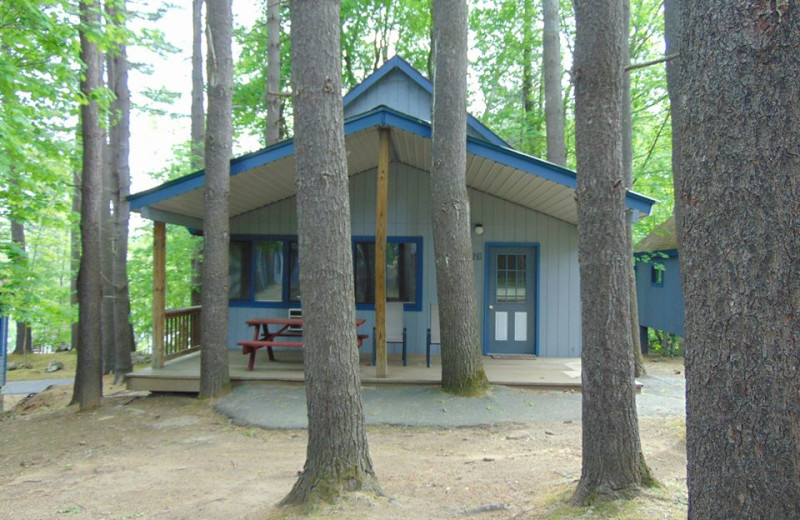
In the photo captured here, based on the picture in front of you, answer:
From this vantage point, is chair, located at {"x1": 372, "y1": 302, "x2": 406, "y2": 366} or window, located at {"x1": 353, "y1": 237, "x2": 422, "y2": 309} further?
window, located at {"x1": 353, "y1": 237, "x2": 422, "y2": 309}

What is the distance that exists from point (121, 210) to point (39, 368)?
302 inches

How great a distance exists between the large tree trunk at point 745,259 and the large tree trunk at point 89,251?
8.24 meters

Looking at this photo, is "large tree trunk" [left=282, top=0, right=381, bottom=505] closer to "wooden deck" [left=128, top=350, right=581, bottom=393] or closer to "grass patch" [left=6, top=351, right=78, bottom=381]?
"wooden deck" [left=128, top=350, right=581, bottom=393]

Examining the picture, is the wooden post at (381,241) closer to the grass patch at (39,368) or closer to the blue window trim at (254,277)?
the blue window trim at (254,277)

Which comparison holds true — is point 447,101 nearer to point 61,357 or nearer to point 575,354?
point 575,354

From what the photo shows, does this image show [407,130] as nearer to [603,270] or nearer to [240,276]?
[240,276]

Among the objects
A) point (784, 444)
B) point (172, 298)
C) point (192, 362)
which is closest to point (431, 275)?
point (192, 362)

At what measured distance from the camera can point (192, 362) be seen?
30.7ft

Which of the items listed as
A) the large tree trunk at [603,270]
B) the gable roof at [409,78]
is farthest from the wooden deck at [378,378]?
the large tree trunk at [603,270]

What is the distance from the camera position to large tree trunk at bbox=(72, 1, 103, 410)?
26.2 ft

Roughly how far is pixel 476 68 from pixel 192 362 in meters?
17.0

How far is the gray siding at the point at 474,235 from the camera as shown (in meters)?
10.1

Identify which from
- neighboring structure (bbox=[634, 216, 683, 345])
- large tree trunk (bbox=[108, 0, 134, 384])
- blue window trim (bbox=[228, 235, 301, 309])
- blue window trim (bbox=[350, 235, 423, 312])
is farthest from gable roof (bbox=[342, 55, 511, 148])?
neighboring structure (bbox=[634, 216, 683, 345])

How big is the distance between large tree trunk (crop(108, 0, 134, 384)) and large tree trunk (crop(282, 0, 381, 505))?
7773 millimetres
